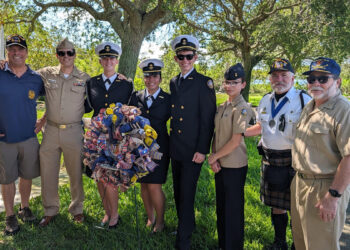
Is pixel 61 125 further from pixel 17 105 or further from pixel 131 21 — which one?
pixel 131 21

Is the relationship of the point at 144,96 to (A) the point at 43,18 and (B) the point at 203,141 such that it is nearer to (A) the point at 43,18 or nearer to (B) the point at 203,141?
(B) the point at 203,141

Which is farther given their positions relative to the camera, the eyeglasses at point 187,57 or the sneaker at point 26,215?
the sneaker at point 26,215

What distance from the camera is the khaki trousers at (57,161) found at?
3959mm

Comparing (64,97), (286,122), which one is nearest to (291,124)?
(286,122)

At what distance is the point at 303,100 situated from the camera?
3031 mm

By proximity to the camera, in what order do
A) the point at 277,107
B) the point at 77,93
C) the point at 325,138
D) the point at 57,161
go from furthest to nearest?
the point at 57,161, the point at 77,93, the point at 277,107, the point at 325,138

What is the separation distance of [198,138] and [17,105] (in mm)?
2337

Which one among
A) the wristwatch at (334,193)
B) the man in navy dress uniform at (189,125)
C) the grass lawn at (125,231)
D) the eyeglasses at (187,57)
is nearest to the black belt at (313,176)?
the wristwatch at (334,193)

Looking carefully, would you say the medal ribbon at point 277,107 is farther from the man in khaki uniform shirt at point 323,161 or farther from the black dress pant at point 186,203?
the black dress pant at point 186,203

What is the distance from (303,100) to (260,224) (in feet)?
6.11

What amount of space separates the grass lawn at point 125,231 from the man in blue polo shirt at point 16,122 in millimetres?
412

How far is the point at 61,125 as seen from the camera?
12.9 ft

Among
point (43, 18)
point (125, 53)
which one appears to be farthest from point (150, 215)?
point (43, 18)

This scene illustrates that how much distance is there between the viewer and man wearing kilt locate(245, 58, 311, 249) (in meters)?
3.04
